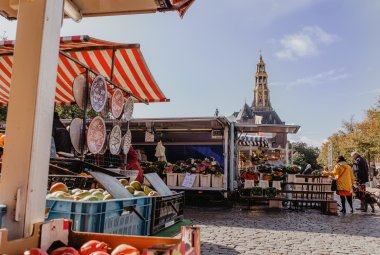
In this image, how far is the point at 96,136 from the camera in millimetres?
5086

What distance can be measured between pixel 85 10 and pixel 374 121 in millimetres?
30769

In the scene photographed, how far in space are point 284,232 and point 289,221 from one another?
174 cm

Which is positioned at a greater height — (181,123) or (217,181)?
(181,123)

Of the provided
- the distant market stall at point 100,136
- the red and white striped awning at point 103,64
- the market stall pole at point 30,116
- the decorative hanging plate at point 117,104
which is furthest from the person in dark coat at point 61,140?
the market stall pole at point 30,116

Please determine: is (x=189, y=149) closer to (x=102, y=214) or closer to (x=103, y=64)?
(x=103, y=64)

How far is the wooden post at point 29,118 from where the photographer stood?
1.65m

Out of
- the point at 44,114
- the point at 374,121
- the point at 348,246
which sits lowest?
the point at 348,246

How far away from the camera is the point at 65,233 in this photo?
1.63 m

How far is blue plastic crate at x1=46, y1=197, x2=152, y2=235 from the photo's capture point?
2088 millimetres

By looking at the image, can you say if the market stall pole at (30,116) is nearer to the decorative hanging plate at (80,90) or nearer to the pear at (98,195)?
the pear at (98,195)

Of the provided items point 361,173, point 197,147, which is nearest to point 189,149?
point 197,147

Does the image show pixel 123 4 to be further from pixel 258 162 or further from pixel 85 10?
pixel 258 162

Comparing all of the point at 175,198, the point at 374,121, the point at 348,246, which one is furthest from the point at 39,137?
A: the point at 374,121

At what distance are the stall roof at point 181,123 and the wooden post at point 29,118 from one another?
10100 millimetres
